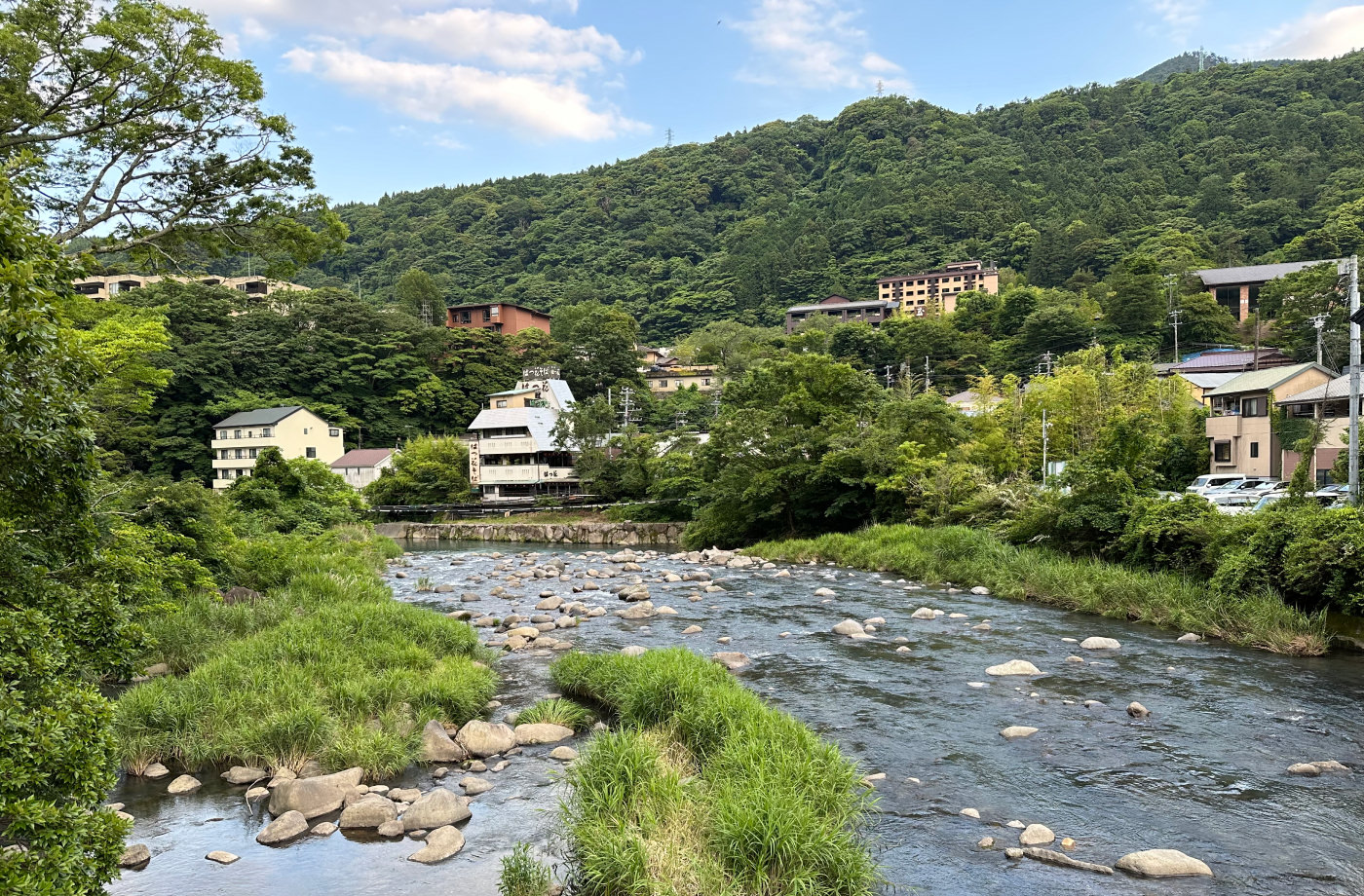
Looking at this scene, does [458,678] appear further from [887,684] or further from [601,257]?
[601,257]

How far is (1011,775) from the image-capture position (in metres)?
7.32

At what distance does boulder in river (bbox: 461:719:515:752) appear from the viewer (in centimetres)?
827

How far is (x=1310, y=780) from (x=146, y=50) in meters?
15.6

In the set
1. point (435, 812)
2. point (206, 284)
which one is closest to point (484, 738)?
point (435, 812)

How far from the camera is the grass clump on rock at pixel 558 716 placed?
898 cm

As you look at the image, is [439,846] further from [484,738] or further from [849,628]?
[849,628]

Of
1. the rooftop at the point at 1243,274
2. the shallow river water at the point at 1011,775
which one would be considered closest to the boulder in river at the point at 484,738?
the shallow river water at the point at 1011,775

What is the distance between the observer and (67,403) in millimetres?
4105

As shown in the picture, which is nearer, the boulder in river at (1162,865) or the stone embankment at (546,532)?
the boulder in river at (1162,865)

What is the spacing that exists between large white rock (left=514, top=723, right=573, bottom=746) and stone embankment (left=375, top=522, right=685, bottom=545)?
2580 cm

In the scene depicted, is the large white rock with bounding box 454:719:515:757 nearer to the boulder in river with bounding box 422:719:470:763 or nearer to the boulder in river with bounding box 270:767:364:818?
the boulder in river with bounding box 422:719:470:763

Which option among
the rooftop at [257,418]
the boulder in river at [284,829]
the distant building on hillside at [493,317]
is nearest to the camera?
the boulder in river at [284,829]

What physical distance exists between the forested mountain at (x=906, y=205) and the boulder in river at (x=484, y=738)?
79.0 meters

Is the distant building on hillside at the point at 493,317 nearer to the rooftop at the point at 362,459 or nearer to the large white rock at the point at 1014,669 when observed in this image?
the rooftop at the point at 362,459
